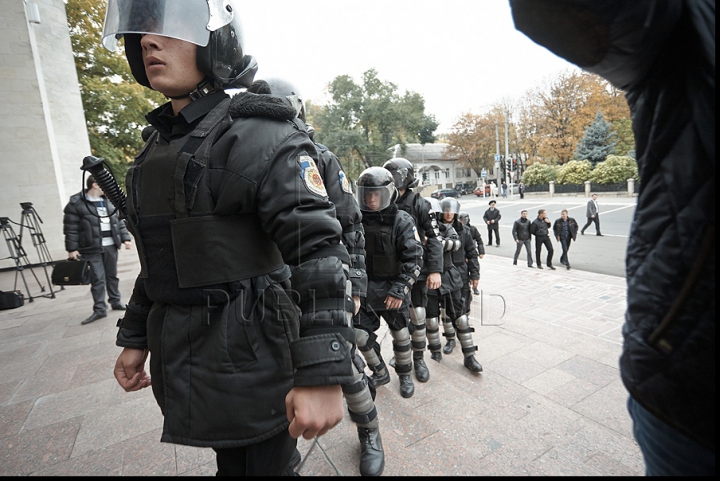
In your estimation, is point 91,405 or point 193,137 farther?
point 91,405

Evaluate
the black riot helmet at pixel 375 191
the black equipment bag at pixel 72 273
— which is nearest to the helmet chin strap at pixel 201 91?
the black riot helmet at pixel 375 191

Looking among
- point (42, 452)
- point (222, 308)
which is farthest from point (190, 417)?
point (42, 452)

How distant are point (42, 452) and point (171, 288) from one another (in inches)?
93.7

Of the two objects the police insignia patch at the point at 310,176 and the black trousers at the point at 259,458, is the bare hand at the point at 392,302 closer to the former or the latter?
the black trousers at the point at 259,458

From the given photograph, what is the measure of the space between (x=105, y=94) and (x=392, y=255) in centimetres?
1463

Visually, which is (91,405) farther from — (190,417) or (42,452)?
(190,417)

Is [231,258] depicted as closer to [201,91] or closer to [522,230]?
[201,91]

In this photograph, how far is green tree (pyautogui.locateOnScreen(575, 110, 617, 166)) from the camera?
96.2ft

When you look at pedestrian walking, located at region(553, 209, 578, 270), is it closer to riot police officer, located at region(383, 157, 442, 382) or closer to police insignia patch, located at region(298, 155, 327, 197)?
riot police officer, located at region(383, 157, 442, 382)

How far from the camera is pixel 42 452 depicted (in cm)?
255

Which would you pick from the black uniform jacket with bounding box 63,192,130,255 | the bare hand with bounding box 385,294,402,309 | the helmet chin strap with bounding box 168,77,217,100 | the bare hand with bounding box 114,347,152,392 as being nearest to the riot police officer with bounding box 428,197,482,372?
the bare hand with bounding box 385,294,402,309

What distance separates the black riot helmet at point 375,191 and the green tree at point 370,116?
35869 mm

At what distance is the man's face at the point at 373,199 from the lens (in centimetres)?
349

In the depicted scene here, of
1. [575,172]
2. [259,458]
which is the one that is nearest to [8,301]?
[259,458]
